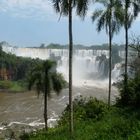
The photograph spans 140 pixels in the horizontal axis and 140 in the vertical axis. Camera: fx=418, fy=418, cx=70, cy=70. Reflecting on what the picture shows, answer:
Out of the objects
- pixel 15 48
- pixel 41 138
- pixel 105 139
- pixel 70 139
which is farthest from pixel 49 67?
pixel 15 48

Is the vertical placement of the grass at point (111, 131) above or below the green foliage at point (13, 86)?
above

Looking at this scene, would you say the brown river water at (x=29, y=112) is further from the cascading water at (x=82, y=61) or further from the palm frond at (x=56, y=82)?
the cascading water at (x=82, y=61)

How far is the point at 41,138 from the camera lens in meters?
22.2

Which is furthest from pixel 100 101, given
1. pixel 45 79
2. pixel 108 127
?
pixel 108 127

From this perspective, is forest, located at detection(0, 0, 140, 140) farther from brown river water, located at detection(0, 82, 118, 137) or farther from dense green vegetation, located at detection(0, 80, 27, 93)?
dense green vegetation, located at detection(0, 80, 27, 93)

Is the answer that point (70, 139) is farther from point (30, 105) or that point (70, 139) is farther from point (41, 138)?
point (30, 105)

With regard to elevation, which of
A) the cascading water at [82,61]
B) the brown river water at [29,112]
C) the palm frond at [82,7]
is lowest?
the brown river water at [29,112]

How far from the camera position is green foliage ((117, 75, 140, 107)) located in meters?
26.2

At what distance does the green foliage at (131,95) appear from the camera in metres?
26.2

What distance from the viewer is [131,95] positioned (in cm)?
2719

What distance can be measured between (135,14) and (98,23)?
2.68 meters

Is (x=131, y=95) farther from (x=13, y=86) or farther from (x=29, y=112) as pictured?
(x=13, y=86)

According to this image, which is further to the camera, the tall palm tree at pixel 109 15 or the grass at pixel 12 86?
the grass at pixel 12 86

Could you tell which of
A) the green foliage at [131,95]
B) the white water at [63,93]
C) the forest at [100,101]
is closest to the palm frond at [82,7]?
the forest at [100,101]
